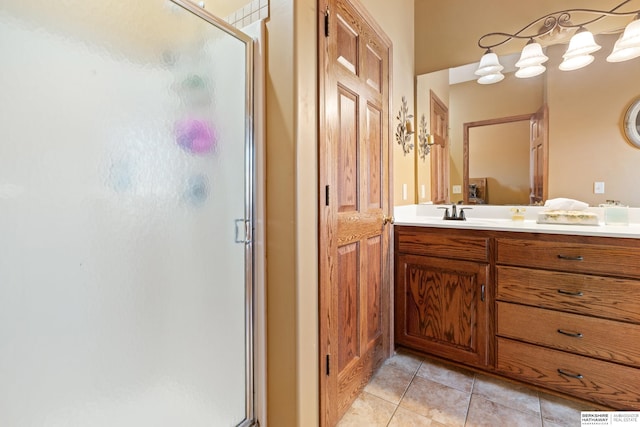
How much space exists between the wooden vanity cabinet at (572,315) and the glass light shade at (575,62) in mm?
1159

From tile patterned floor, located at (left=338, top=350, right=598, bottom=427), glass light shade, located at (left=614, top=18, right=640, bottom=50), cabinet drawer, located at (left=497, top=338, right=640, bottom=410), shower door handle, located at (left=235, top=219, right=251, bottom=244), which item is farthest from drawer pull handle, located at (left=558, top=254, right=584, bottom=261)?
shower door handle, located at (left=235, top=219, right=251, bottom=244)

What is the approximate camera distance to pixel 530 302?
4.89 feet

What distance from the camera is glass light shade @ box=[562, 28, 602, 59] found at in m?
1.71

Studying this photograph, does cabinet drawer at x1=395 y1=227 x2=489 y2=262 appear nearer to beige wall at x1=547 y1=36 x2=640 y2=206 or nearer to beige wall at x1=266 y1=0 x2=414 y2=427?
beige wall at x1=547 y1=36 x2=640 y2=206

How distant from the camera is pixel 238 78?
3.79ft

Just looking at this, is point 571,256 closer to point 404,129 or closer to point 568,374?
point 568,374

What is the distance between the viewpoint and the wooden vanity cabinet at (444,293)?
5.32 feet

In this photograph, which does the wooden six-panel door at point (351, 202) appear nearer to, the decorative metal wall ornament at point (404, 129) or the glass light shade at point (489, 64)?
the decorative metal wall ornament at point (404, 129)

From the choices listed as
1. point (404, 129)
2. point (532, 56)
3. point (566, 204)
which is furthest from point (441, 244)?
point (532, 56)

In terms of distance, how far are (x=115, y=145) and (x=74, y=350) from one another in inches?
23.6

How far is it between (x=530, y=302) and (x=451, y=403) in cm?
65

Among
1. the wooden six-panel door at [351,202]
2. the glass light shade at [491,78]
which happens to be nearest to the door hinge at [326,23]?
the wooden six-panel door at [351,202]

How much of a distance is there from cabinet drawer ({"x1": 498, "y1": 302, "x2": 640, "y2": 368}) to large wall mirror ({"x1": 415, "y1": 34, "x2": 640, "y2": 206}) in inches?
31.6

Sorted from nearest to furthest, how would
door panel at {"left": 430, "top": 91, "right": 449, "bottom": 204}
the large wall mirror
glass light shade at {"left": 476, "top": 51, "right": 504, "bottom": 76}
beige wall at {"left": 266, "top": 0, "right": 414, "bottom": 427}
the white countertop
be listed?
beige wall at {"left": 266, "top": 0, "right": 414, "bottom": 427}
the white countertop
the large wall mirror
glass light shade at {"left": 476, "top": 51, "right": 504, "bottom": 76}
door panel at {"left": 430, "top": 91, "right": 449, "bottom": 204}
